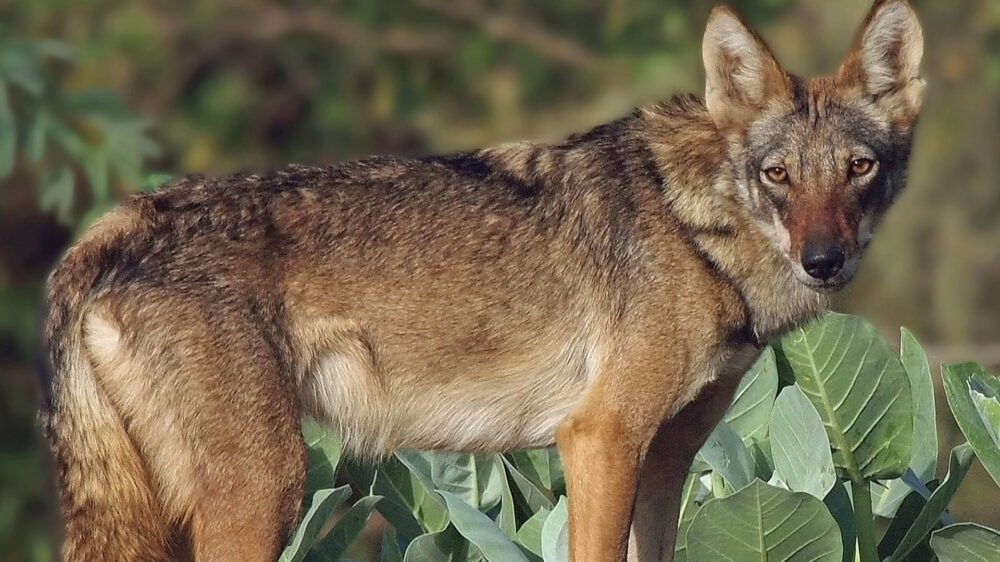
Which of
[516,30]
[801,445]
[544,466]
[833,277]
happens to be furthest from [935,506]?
[516,30]

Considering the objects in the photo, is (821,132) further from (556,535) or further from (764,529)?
(556,535)

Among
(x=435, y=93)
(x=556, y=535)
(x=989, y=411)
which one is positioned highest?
(x=989, y=411)

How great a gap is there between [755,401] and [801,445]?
69cm

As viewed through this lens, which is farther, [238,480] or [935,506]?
[935,506]

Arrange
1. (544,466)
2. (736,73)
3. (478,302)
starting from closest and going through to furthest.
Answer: (478,302) < (736,73) < (544,466)

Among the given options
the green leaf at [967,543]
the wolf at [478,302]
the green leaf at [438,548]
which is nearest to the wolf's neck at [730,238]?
the wolf at [478,302]

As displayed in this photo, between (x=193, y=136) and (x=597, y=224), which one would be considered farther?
(x=193, y=136)

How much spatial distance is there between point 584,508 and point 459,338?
589 mm

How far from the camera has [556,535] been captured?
4.56 metres

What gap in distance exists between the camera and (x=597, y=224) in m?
4.81

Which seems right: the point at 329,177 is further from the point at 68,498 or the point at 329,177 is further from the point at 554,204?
the point at 68,498

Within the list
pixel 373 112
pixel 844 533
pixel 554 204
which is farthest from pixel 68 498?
pixel 373 112

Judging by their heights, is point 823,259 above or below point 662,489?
above

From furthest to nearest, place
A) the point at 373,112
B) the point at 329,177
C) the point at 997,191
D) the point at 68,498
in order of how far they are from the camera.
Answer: the point at 373,112
the point at 997,191
the point at 329,177
the point at 68,498
